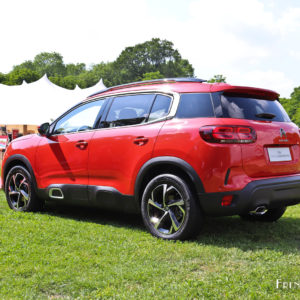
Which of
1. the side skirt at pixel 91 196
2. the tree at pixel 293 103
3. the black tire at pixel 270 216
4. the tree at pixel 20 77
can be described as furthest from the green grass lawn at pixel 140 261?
the tree at pixel 20 77

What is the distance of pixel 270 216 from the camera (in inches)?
233

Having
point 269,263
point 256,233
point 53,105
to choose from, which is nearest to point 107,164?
point 256,233

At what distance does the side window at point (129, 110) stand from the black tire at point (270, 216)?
2207 millimetres

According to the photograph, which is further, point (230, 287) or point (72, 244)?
point (72, 244)

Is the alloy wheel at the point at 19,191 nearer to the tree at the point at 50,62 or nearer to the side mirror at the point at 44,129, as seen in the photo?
the side mirror at the point at 44,129

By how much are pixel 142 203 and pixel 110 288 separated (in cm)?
176

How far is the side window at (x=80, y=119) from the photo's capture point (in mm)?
5820

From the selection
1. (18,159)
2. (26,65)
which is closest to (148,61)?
(26,65)

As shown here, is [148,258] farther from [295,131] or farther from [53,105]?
[53,105]

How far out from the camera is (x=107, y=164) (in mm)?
5336

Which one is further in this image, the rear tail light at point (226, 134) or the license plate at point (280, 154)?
the license plate at point (280, 154)

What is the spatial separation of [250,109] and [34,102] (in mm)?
21428

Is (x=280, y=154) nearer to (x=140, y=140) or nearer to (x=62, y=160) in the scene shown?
(x=140, y=140)

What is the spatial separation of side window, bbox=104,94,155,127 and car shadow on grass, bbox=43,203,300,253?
4.43ft
